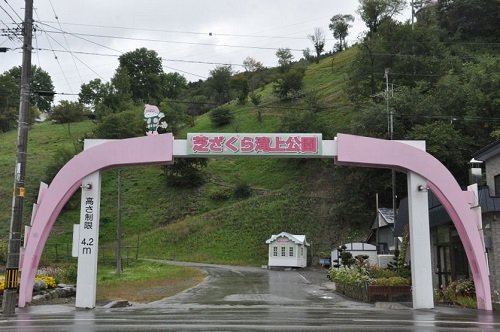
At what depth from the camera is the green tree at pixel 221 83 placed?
11888 cm

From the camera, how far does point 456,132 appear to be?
51625mm

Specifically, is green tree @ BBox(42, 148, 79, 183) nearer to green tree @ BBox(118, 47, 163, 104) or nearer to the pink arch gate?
green tree @ BBox(118, 47, 163, 104)

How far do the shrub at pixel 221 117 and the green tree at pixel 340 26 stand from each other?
53.6 metres

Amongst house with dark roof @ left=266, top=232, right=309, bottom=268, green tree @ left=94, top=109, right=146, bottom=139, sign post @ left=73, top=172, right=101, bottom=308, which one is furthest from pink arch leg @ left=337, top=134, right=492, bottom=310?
green tree @ left=94, top=109, right=146, bottom=139

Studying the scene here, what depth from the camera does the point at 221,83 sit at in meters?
119

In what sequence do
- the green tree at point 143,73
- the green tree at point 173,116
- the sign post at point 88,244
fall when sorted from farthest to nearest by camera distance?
1. the green tree at point 143,73
2. the green tree at point 173,116
3. the sign post at point 88,244

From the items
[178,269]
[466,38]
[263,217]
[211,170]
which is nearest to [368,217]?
[263,217]

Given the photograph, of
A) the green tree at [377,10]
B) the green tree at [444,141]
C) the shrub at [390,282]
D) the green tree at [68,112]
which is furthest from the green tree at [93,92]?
the shrub at [390,282]

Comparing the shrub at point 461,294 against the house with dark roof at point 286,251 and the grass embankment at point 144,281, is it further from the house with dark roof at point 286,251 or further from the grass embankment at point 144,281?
the house with dark roof at point 286,251

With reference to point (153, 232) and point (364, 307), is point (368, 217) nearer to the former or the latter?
point (153, 232)

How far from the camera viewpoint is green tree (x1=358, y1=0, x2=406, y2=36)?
9938 centimetres

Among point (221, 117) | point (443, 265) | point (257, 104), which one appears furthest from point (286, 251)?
point (257, 104)

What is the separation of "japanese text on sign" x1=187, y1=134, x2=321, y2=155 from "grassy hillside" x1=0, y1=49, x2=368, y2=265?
34769 mm

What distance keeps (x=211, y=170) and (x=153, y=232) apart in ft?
69.4
